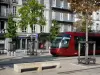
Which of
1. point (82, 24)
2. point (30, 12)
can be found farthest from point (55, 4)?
point (30, 12)

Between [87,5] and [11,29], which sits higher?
[87,5]

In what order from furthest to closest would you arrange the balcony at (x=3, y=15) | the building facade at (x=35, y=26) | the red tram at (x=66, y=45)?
the building facade at (x=35, y=26) < the balcony at (x=3, y=15) < the red tram at (x=66, y=45)

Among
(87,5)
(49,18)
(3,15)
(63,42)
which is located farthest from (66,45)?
(49,18)

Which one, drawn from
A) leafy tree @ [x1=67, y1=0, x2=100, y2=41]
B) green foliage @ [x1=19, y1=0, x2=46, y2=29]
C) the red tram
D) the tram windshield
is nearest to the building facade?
green foliage @ [x1=19, y1=0, x2=46, y2=29]

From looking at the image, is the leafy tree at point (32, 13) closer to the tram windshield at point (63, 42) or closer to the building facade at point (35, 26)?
the tram windshield at point (63, 42)

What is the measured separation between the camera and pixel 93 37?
96.2ft

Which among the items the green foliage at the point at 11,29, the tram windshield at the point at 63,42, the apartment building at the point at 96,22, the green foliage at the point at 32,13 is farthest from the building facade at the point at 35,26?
the tram windshield at the point at 63,42

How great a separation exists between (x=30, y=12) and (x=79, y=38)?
776cm

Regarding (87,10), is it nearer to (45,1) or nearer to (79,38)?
(79,38)

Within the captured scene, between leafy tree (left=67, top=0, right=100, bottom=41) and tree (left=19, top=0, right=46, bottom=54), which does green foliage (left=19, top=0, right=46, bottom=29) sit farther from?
leafy tree (left=67, top=0, right=100, bottom=41)

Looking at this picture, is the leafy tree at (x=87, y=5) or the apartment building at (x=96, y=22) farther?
the apartment building at (x=96, y=22)

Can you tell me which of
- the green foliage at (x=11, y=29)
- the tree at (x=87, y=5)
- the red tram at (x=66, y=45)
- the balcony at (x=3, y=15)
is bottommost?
the red tram at (x=66, y=45)

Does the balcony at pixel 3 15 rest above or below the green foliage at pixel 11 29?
above

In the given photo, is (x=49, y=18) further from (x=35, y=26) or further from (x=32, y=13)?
(x=32, y=13)
